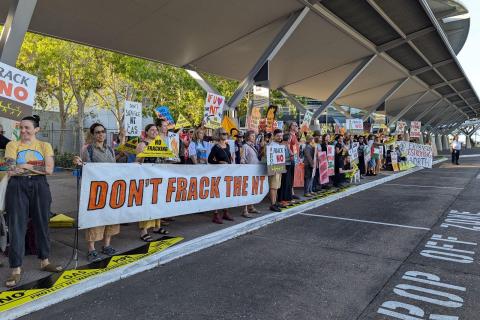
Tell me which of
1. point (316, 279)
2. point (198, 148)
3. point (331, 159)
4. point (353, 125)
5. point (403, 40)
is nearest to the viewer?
point (316, 279)

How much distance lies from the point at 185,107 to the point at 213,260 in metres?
23.1

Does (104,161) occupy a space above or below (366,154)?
below

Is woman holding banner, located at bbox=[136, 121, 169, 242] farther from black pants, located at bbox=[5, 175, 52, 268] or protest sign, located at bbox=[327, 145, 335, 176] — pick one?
protest sign, located at bbox=[327, 145, 335, 176]

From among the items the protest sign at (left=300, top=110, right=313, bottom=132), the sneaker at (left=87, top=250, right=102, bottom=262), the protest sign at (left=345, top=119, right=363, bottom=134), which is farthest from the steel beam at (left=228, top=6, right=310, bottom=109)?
the sneaker at (left=87, top=250, right=102, bottom=262)

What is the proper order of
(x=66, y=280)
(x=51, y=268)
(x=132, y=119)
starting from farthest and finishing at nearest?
(x=132, y=119), (x=51, y=268), (x=66, y=280)

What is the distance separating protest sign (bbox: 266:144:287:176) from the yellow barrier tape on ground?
3176 mm

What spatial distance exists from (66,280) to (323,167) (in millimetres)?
8667

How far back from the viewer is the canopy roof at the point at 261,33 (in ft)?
32.8

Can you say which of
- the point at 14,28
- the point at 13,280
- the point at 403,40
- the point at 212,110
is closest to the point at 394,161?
the point at 403,40

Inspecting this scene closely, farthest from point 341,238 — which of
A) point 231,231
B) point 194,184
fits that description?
point 194,184

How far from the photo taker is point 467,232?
645 cm

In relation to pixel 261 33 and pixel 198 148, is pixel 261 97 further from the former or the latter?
pixel 198 148

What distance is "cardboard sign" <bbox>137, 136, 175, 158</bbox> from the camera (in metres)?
5.75

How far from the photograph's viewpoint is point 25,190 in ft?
13.5
